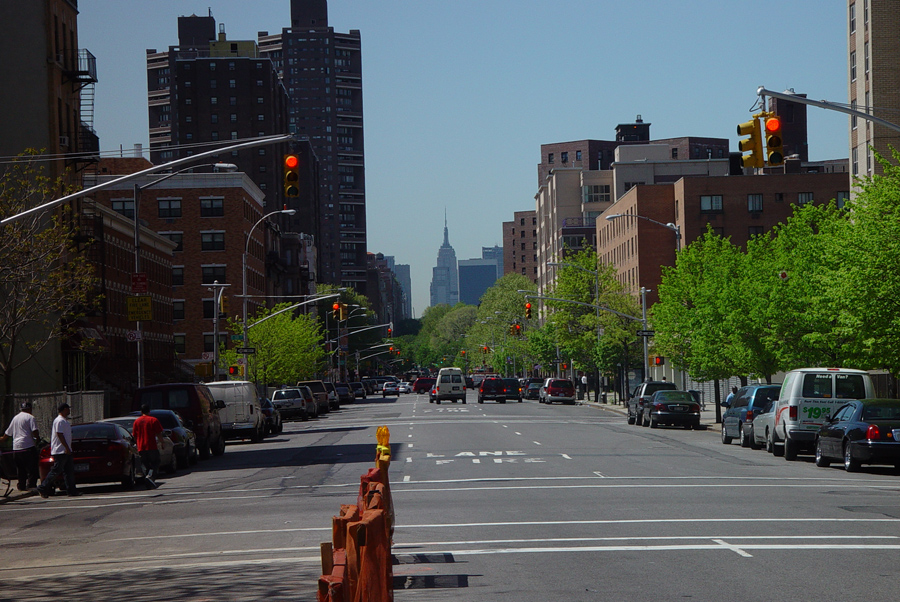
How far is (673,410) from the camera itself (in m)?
44.6

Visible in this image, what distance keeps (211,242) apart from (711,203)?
4183 cm

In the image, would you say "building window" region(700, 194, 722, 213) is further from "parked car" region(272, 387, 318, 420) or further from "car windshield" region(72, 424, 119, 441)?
"car windshield" region(72, 424, 119, 441)

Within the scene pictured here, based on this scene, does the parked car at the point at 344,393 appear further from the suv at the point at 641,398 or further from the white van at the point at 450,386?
the suv at the point at 641,398

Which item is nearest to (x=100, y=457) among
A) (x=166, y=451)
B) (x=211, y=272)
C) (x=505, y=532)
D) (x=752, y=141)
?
(x=166, y=451)

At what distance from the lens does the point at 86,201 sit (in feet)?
175

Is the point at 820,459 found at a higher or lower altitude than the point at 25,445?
lower

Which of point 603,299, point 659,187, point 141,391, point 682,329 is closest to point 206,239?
point 603,299

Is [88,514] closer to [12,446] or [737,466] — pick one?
[12,446]

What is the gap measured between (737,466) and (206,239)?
7588 cm

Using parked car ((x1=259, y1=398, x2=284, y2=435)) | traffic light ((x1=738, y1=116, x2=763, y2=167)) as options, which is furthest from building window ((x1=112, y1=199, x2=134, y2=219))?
traffic light ((x1=738, y1=116, x2=763, y2=167))

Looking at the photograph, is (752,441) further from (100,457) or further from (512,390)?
(512,390)

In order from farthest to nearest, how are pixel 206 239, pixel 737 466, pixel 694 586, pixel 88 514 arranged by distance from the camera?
1. pixel 206 239
2. pixel 737 466
3. pixel 88 514
4. pixel 694 586

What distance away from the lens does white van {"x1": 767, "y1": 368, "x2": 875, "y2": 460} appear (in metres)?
27.8

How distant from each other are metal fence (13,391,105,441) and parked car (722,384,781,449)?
19.3 meters
